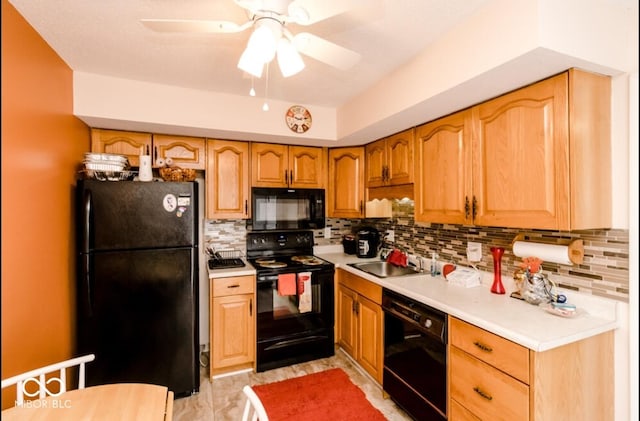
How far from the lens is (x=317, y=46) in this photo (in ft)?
4.51

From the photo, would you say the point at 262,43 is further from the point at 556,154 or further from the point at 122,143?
the point at 122,143

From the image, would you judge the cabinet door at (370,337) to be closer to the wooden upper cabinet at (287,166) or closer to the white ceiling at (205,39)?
the wooden upper cabinet at (287,166)

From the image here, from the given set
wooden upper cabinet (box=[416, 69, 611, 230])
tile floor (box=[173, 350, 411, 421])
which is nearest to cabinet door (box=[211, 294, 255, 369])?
Answer: tile floor (box=[173, 350, 411, 421])

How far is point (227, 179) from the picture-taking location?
2.85 meters

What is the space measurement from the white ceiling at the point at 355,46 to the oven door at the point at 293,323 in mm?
1408

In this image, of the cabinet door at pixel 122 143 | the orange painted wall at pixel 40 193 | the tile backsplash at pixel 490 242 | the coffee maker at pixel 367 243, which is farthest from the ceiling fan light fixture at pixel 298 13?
the coffee maker at pixel 367 243

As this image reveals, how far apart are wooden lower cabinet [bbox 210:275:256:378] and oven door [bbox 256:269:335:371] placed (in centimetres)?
8

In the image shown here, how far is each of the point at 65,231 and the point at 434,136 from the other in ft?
8.12

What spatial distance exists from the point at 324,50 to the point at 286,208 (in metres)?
1.78

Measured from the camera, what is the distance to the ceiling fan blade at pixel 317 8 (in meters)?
1.11

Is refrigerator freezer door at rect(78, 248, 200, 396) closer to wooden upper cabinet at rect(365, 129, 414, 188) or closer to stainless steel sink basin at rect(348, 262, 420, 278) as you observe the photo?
stainless steel sink basin at rect(348, 262, 420, 278)

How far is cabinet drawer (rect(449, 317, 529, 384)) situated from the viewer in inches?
54.2

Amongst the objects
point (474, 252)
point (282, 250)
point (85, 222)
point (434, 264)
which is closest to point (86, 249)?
point (85, 222)

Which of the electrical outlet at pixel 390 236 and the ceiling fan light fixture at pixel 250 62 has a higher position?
the ceiling fan light fixture at pixel 250 62
